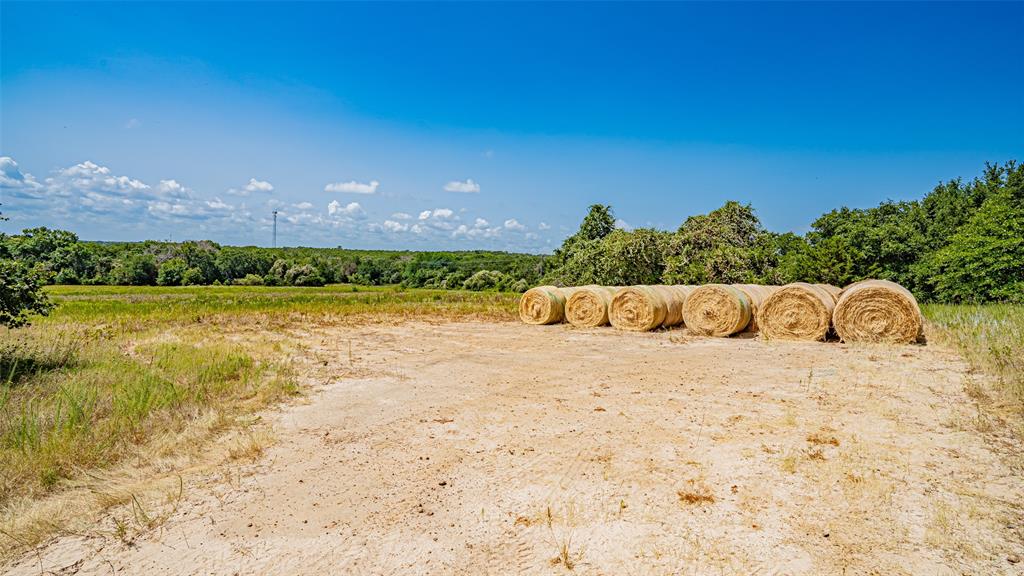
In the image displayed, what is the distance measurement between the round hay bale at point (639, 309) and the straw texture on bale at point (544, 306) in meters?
1.92

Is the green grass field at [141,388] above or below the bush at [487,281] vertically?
below

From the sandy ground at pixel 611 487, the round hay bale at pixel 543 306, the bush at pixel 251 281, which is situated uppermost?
the round hay bale at pixel 543 306

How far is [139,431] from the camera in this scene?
17.0ft

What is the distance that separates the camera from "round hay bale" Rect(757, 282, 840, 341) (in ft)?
35.0

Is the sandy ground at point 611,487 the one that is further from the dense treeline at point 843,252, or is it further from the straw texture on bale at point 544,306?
the dense treeline at point 843,252

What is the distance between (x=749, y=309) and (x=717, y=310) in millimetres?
774

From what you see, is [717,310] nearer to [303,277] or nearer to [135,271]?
[303,277]

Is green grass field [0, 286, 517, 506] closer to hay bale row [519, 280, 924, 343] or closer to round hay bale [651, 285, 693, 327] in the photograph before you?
hay bale row [519, 280, 924, 343]

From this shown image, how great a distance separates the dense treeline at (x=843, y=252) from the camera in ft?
51.1

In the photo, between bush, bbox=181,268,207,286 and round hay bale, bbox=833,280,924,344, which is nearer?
round hay bale, bbox=833,280,924,344

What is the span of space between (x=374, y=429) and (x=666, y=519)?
3.21 metres

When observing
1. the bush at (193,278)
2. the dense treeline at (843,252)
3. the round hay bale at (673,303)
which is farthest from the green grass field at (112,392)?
the bush at (193,278)

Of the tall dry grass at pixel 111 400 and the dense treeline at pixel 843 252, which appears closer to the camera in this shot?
the tall dry grass at pixel 111 400

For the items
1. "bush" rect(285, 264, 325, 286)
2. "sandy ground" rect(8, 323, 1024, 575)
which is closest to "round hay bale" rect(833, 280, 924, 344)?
"sandy ground" rect(8, 323, 1024, 575)
